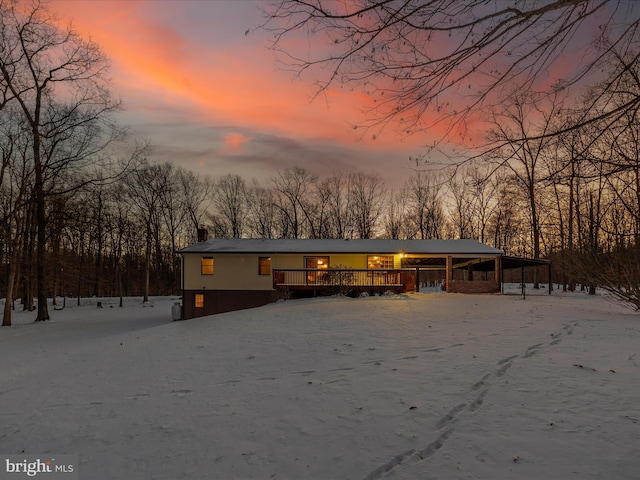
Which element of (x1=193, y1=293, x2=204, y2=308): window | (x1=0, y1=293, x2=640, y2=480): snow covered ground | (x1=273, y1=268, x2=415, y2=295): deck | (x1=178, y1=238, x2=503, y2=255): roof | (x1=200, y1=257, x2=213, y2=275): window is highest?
(x1=178, y1=238, x2=503, y2=255): roof

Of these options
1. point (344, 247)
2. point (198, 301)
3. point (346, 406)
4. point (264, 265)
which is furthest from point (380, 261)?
point (346, 406)

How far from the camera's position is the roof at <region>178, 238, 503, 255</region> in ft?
82.0

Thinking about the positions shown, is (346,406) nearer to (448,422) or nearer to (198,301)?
(448,422)

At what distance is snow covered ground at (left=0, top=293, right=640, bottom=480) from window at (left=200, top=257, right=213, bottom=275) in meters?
14.6

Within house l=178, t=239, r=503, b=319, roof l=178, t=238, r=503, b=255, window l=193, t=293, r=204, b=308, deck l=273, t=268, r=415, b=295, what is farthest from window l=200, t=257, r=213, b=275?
deck l=273, t=268, r=415, b=295

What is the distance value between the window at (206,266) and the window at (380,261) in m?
11.0

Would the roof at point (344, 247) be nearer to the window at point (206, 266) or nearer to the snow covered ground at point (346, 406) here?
the window at point (206, 266)

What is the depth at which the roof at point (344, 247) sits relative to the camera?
2500 cm

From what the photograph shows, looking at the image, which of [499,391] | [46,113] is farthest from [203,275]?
[499,391]

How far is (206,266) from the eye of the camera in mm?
25281

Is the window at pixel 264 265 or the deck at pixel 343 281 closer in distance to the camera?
the deck at pixel 343 281

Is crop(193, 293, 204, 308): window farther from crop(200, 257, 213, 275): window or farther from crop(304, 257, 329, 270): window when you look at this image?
crop(304, 257, 329, 270): window

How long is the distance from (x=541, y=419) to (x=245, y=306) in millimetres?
21865

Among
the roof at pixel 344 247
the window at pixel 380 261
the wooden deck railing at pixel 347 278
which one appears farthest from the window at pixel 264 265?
the window at pixel 380 261
